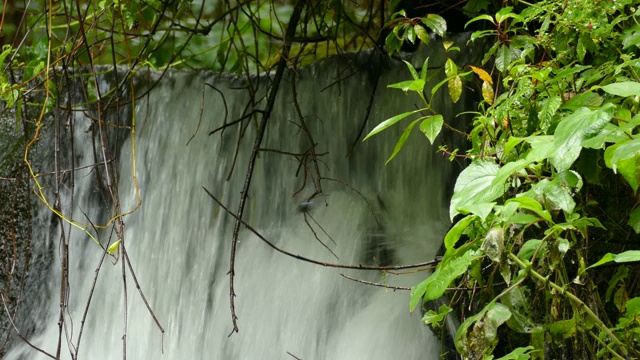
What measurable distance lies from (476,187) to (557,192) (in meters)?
0.14

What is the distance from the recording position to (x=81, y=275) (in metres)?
3.80

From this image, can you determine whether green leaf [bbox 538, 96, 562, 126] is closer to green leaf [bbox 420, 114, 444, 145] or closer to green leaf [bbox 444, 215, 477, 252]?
green leaf [bbox 420, 114, 444, 145]

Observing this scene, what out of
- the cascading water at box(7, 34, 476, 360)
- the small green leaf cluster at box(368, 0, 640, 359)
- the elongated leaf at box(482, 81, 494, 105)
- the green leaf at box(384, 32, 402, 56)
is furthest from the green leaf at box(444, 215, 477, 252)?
the cascading water at box(7, 34, 476, 360)

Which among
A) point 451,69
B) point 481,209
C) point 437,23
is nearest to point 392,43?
point 437,23

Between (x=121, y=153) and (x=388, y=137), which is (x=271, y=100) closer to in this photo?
(x=388, y=137)

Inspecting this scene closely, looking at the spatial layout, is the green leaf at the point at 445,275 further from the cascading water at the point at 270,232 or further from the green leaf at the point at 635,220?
the cascading water at the point at 270,232

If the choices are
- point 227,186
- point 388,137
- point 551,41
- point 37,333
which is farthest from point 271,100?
point 37,333

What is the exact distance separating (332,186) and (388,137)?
0.92ft

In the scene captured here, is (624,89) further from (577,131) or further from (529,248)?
(529,248)

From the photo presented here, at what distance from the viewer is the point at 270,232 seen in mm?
3324

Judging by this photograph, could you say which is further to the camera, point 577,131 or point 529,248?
point 529,248

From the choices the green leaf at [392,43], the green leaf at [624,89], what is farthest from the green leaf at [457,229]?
the green leaf at [392,43]

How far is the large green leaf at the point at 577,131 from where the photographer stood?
1391 mm

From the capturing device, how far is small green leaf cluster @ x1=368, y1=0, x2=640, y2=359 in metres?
1.44
